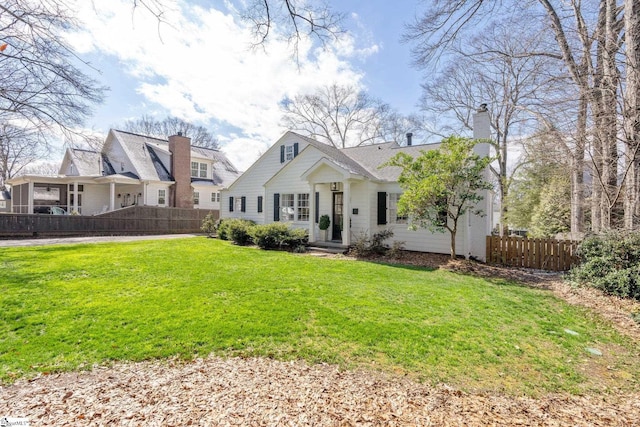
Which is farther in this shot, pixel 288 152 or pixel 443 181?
pixel 288 152

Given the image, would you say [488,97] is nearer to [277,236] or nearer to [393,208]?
[393,208]

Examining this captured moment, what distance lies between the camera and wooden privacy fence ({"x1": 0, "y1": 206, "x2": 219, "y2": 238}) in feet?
51.3

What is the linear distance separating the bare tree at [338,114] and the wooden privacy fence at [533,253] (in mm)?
21477

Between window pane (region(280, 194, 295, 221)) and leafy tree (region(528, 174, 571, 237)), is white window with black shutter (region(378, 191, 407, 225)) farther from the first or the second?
leafy tree (region(528, 174, 571, 237))

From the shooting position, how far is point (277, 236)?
41.2 ft

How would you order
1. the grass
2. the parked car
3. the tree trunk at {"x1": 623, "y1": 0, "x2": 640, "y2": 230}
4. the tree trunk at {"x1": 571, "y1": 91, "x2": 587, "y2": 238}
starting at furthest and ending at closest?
the parked car
the tree trunk at {"x1": 571, "y1": 91, "x2": 587, "y2": 238}
the tree trunk at {"x1": 623, "y1": 0, "x2": 640, "y2": 230}
the grass

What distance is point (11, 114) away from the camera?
10992mm

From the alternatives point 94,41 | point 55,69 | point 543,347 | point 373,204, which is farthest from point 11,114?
point 543,347

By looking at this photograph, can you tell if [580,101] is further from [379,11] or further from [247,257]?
[247,257]

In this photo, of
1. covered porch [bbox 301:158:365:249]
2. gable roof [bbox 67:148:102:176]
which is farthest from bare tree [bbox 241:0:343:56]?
gable roof [bbox 67:148:102:176]

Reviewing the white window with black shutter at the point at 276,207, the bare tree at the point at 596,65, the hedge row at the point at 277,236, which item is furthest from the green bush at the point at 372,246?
the bare tree at the point at 596,65

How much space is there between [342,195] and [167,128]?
34.9m

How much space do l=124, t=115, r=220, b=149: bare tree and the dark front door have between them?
32.4 metres

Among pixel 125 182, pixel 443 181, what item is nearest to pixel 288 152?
pixel 443 181
